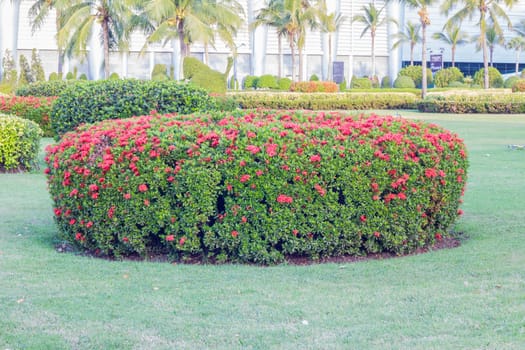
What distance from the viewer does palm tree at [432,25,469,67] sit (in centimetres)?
5597

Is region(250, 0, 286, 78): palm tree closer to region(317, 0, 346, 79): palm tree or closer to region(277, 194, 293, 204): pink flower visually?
region(317, 0, 346, 79): palm tree

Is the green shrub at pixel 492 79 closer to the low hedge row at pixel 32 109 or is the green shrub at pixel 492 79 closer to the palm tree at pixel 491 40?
the palm tree at pixel 491 40

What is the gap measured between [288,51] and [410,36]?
915 centimetres

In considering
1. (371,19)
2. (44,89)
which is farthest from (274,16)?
(44,89)

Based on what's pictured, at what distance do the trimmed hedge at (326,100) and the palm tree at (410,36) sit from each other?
18.2 metres

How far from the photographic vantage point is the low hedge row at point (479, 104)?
30906mm

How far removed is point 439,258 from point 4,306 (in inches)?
124

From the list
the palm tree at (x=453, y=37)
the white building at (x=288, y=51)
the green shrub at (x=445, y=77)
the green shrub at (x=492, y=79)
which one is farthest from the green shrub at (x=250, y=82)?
the palm tree at (x=453, y=37)

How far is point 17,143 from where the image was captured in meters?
11.2

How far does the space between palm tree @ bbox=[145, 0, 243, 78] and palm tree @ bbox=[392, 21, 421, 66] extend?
2514 centimetres

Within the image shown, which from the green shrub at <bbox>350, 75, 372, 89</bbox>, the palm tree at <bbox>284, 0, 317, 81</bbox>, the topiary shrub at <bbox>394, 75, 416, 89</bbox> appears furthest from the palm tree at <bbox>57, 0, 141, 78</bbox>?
the topiary shrub at <bbox>394, 75, 416, 89</bbox>

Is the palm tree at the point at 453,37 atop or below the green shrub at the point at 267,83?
atop

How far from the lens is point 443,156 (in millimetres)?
5965

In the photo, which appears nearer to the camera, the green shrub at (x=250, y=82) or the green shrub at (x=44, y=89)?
the green shrub at (x=44, y=89)
